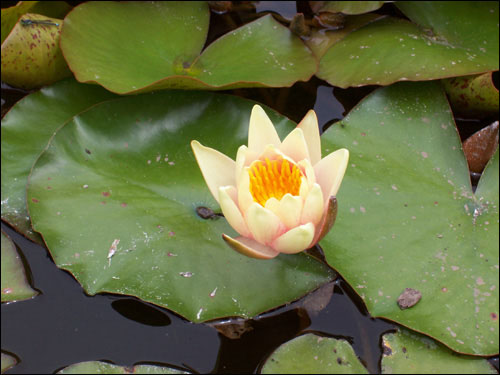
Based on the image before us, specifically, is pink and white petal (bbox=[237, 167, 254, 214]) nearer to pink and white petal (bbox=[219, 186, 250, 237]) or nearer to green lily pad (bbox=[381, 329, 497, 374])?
pink and white petal (bbox=[219, 186, 250, 237])

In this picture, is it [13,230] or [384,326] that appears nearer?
[384,326]

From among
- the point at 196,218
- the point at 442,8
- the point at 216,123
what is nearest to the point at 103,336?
the point at 196,218

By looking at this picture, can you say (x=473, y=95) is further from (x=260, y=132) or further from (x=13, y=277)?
(x=13, y=277)

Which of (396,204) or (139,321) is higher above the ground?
(396,204)

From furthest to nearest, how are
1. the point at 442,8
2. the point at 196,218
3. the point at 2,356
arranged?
the point at 442,8
the point at 196,218
the point at 2,356

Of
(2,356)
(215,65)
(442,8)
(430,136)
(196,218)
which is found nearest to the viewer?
(2,356)

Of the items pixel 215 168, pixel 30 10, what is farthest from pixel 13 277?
pixel 30 10

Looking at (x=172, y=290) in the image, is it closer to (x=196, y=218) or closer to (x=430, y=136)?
(x=196, y=218)
